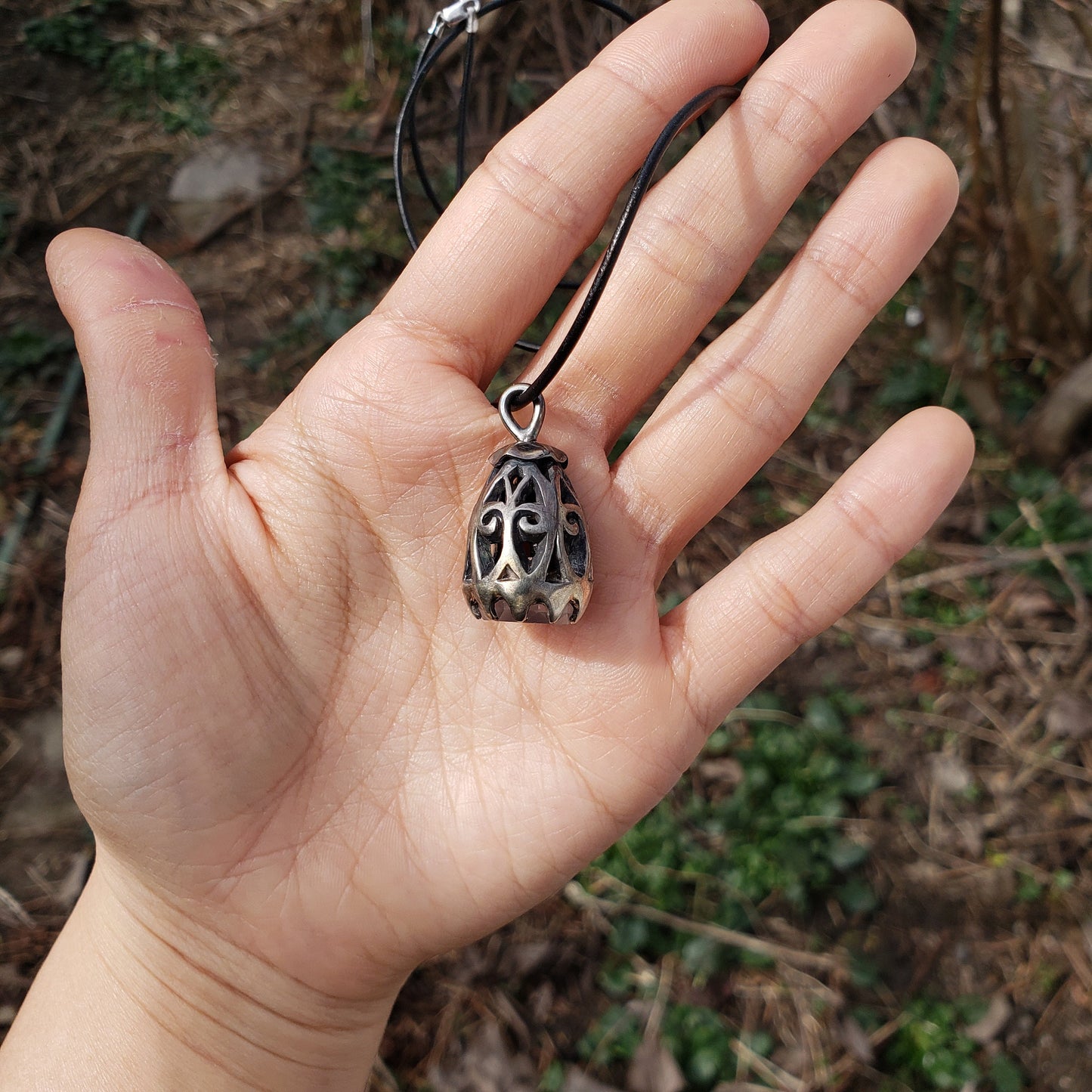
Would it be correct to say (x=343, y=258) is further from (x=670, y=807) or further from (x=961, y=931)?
(x=961, y=931)

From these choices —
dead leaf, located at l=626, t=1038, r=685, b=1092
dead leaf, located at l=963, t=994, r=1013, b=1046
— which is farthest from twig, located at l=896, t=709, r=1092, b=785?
dead leaf, located at l=626, t=1038, r=685, b=1092

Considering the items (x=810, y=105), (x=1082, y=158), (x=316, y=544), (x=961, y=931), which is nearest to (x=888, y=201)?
(x=810, y=105)

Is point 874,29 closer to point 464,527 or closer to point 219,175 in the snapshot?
point 464,527

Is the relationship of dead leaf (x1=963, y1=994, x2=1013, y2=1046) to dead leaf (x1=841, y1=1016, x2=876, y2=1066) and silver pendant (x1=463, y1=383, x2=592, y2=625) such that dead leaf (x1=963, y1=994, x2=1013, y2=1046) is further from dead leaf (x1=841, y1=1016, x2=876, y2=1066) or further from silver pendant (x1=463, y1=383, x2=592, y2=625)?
silver pendant (x1=463, y1=383, x2=592, y2=625)

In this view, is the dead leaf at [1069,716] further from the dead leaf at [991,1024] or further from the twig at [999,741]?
the dead leaf at [991,1024]

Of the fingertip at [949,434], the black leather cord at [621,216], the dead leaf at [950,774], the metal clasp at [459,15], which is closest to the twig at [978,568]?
the dead leaf at [950,774]

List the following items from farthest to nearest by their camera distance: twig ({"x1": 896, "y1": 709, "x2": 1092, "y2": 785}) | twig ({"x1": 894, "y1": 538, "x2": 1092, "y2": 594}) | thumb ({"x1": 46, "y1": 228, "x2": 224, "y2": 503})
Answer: twig ({"x1": 894, "y1": 538, "x2": 1092, "y2": 594}) → twig ({"x1": 896, "y1": 709, "x2": 1092, "y2": 785}) → thumb ({"x1": 46, "y1": 228, "x2": 224, "y2": 503})

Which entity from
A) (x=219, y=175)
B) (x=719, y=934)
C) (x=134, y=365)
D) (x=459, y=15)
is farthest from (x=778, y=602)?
(x=219, y=175)
